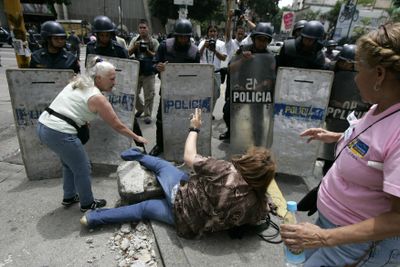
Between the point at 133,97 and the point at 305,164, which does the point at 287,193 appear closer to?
the point at 305,164

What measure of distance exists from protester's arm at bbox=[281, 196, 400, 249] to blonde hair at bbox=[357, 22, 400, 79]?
0.47 meters

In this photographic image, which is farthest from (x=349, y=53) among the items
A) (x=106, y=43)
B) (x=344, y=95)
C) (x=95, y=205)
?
(x=95, y=205)

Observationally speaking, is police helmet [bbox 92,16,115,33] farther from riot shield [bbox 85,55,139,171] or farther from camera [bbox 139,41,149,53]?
camera [bbox 139,41,149,53]

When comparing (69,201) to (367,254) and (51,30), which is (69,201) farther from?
(367,254)

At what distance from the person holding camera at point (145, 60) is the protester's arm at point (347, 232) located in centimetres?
461

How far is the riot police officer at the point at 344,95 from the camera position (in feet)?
11.4

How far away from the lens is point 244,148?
424 centimetres

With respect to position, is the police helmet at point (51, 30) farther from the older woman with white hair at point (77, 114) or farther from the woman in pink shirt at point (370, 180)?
the woman in pink shirt at point (370, 180)

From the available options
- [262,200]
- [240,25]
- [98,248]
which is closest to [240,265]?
[262,200]

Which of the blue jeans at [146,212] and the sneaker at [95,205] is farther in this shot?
the sneaker at [95,205]

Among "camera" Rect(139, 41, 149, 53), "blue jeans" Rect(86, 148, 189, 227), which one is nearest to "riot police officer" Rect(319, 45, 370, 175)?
"blue jeans" Rect(86, 148, 189, 227)

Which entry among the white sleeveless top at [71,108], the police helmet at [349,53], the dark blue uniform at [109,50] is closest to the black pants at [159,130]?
the dark blue uniform at [109,50]

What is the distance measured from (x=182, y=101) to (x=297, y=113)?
1464mm

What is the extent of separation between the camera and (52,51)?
382cm
